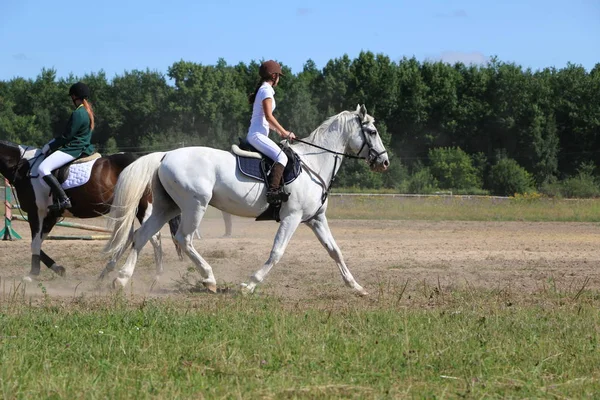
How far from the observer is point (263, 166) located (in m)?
10.5

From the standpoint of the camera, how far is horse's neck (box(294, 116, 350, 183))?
11.1 m

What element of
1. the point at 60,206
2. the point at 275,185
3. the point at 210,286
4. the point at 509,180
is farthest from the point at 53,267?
the point at 509,180

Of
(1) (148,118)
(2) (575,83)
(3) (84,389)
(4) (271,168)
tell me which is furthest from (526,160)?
(3) (84,389)

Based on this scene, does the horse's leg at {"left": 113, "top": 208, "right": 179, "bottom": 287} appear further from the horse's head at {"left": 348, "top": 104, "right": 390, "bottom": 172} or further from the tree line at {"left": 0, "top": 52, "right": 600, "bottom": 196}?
the tree line at {"left": 0, "top": 52, "right": 600, "bottom": 196}

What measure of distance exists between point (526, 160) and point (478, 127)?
254 inches

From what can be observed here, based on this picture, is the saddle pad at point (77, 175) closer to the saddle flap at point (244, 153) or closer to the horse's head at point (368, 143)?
the saddle flap at point (244, 153)

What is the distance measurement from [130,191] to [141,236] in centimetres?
58

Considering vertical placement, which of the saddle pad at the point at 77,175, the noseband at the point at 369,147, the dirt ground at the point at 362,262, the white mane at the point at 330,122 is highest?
the white mane at the point at 330,122

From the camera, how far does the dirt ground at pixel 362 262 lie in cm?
1126

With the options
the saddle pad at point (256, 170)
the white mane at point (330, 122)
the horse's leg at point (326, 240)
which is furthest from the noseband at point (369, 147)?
the saddle pad at point (256, 170)

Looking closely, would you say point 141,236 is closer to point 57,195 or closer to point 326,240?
point 57,195

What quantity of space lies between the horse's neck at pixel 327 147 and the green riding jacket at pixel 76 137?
304 centimetres

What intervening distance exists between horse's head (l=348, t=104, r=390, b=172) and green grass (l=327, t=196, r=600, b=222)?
672 inches

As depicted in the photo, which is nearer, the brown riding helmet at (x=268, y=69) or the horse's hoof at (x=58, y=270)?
the brown riding helmet at (x=268, y=69)
